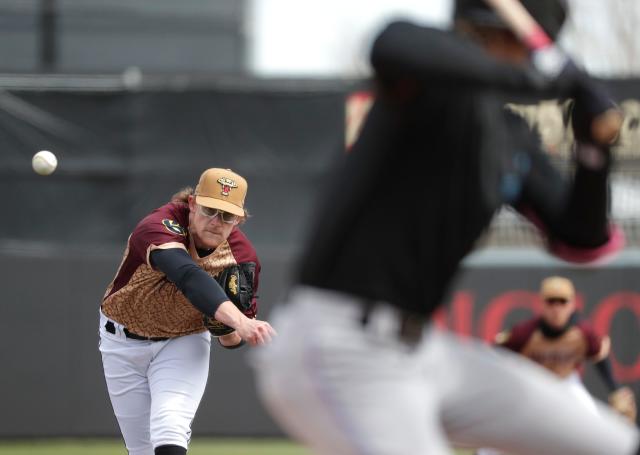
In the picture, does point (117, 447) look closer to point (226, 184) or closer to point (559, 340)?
point (559, 340)

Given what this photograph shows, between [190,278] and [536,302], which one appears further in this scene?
[536,302]

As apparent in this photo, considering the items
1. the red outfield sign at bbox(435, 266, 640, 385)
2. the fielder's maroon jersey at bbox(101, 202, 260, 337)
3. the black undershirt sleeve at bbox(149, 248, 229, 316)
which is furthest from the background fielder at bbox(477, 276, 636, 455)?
the black undershirt sleeve at bbox(149, 248, 229, 316)

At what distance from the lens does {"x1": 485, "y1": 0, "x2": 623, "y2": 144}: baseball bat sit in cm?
309

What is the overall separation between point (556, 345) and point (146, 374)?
11.4 ft

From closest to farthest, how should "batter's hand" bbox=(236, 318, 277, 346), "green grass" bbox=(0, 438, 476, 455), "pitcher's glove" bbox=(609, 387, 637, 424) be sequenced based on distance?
"batter's hand" bbox=(236, 318, 277, 346) → "pitcher's glove" bbox=(609, 387, 637, 424) → "green grass" bbox=(0, 438, 476, 455)

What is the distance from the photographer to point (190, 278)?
5684 mm

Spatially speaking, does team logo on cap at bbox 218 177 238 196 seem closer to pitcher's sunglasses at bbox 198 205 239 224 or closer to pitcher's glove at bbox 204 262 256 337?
pitcher's sunglasses at bbox 198 205 239 224

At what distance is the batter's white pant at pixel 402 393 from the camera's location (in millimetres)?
3115

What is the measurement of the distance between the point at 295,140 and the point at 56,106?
7.09ft

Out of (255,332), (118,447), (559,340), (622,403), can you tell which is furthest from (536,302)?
(255,332)

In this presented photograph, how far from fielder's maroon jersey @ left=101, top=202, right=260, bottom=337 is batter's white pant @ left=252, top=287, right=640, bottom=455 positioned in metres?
2.92

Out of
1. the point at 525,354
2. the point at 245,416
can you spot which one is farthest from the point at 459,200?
the point at 245,416

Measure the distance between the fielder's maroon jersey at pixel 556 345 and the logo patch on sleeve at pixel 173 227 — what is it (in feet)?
10.5

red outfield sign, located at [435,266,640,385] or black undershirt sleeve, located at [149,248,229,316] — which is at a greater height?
black undershirt sleeve, located at [149,248,229,316]
